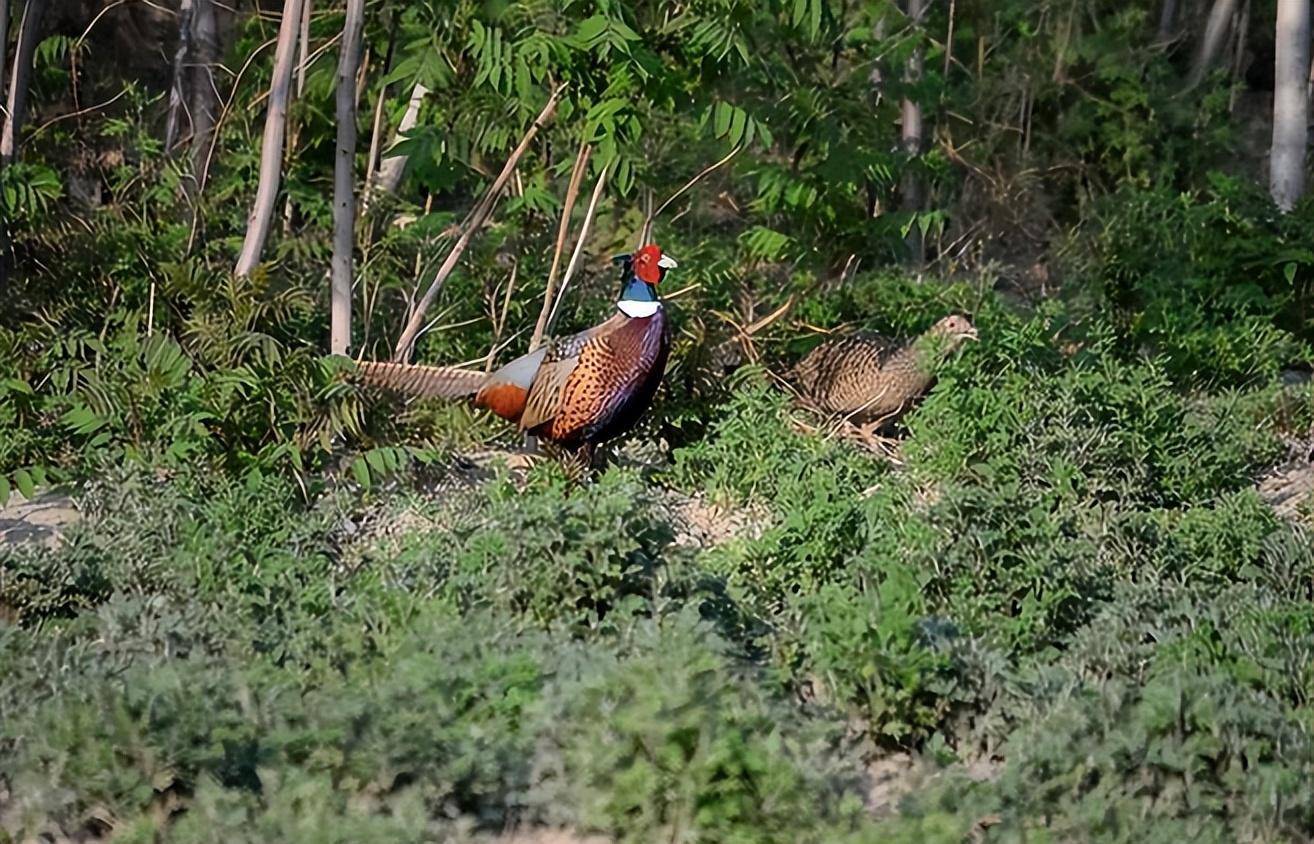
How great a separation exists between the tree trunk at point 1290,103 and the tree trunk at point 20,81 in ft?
22.5

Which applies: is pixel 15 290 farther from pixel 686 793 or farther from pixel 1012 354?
pixel 686 793

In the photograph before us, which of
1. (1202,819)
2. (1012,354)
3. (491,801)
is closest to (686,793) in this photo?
(491,801)

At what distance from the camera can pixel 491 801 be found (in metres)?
4.38

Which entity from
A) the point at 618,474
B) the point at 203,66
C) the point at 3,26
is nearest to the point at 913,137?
the point at 203,66

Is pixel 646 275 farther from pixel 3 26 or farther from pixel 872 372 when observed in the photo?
pixel 3 26

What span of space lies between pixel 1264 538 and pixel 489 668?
2.83 m

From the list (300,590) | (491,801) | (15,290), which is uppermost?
(491,801)

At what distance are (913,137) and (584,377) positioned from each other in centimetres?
440

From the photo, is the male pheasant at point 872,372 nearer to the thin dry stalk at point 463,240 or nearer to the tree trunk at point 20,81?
the thin dry stalk at point 463,240

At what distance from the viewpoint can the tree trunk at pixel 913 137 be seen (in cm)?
1055

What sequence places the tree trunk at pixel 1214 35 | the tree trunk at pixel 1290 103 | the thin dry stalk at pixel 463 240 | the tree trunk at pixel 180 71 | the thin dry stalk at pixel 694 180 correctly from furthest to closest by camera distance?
the tree trunk at pixel 1214 35 < the tree trunk at pixel 1290 103 < the tree trunk at pixel 180 71 < the thin dry stalk at pixel 694 180 < the thin dry stalk at pixel 463 240

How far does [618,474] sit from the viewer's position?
639 centimetres

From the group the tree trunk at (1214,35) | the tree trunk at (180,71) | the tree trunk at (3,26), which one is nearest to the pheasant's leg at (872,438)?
the tree trunk at (180,71)

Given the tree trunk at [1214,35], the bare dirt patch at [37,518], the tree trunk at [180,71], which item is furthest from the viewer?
the tree trunk at [1214,35]
